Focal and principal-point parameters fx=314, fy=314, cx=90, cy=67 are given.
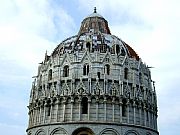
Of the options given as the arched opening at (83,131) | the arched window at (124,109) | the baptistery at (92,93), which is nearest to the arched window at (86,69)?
the baptistery at (92,93)

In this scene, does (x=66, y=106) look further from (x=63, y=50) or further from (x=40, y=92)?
(x=63, y=50)

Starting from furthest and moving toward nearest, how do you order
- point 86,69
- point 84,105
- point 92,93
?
point 86,69 < point 84,105 < point 92,93

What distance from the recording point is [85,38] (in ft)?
157

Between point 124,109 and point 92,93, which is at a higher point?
point 92,93

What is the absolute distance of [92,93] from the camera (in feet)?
135

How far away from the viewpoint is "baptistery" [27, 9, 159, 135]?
40.1m

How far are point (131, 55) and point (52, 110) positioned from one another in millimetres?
15126

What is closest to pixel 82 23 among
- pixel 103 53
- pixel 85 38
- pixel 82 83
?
pixel 85 38

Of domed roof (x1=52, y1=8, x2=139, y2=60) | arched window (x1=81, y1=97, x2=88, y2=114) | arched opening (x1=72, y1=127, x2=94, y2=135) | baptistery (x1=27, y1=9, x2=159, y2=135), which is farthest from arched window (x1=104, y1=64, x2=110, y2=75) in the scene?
arched opening (x1=72, y1=127, x2=94, y2=135)

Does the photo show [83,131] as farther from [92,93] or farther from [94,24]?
[94,24]

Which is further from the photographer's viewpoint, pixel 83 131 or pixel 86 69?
pixel 86 69

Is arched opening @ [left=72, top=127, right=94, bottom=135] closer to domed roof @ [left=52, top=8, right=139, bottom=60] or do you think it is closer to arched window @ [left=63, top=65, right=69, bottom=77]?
arched window @ [left=63, top=65, right=69, bottom=77]

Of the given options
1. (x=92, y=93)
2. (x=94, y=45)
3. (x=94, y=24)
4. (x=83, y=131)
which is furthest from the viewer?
(x=94, y=24)

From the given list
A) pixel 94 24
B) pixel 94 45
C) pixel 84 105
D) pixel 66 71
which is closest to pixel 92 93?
pixel 84 105
